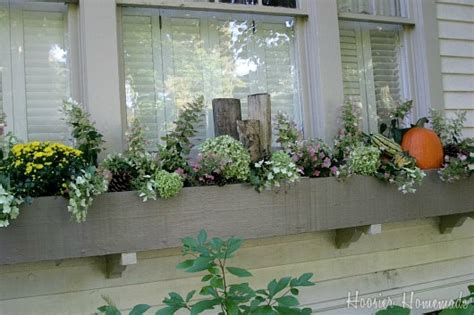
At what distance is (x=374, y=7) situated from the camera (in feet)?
8.85

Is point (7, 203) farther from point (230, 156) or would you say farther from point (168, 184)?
point (230, 156)

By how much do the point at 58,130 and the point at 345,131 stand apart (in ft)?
4.43

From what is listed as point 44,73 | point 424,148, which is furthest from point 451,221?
point 44,73

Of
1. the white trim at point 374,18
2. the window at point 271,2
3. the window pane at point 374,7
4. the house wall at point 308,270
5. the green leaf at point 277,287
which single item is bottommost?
the house wall at point 308,270

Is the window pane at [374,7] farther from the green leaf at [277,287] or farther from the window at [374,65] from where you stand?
the green leaf at [277,287]

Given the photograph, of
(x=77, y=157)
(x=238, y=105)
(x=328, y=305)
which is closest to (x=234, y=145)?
(x=238, y=105)

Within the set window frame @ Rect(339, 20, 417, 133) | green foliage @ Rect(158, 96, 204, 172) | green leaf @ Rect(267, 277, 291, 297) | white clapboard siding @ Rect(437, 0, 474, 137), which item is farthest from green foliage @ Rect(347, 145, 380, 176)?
green leaf @ Rect(267, 277, 291, 297)

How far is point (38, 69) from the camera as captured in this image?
2.02 metres

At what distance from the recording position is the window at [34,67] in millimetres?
1978

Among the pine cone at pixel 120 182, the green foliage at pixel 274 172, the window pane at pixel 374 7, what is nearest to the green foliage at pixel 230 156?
the green foliage at pixel 274 172

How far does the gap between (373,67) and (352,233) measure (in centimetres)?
100

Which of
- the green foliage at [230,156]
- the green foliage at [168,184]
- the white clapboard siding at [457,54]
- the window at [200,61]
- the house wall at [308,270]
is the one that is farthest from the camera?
the white clapboard siding at [457,54]

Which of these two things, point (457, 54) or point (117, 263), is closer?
point (117, 263)

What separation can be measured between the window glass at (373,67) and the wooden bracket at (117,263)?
1478mm
